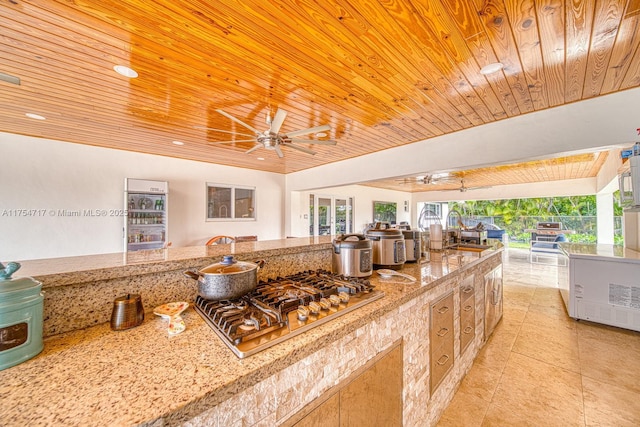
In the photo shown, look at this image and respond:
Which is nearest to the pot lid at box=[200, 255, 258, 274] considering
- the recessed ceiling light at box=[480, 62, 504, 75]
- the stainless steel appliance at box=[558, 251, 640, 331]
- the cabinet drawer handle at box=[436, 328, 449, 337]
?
the cabinet drawer handle at box=[436, 328, 449, 337]

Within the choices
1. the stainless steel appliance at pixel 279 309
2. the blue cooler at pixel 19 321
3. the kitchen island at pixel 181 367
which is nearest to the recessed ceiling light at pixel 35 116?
the kitchen island at pixel 181 367

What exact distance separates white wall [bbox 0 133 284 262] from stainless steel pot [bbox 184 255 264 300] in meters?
3.88

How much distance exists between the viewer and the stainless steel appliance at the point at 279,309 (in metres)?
0.79

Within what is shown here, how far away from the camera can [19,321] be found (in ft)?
2.19

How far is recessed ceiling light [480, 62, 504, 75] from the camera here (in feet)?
5.89

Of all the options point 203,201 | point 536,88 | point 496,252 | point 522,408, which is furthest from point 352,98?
point 203,201

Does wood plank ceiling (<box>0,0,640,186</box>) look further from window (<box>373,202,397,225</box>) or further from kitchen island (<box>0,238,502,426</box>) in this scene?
window (<box>373,202,397,225</box>)

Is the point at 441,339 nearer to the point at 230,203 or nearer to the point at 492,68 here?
the point at 492,68

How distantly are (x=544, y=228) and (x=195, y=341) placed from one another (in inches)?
392

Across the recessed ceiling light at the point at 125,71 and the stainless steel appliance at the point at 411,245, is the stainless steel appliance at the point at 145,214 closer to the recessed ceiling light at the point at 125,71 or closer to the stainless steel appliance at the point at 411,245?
the recessed ceiling light at the point at 125,71

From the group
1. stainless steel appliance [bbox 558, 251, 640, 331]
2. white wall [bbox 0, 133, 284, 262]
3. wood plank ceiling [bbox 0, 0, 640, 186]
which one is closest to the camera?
wood plank ceiling [bbox 0, 0, 640, 186]

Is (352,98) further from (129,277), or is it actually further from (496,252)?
(496,252)

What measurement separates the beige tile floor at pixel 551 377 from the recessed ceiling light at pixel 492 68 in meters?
2.51

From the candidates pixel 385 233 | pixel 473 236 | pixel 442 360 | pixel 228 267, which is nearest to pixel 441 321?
pixel 442 360
